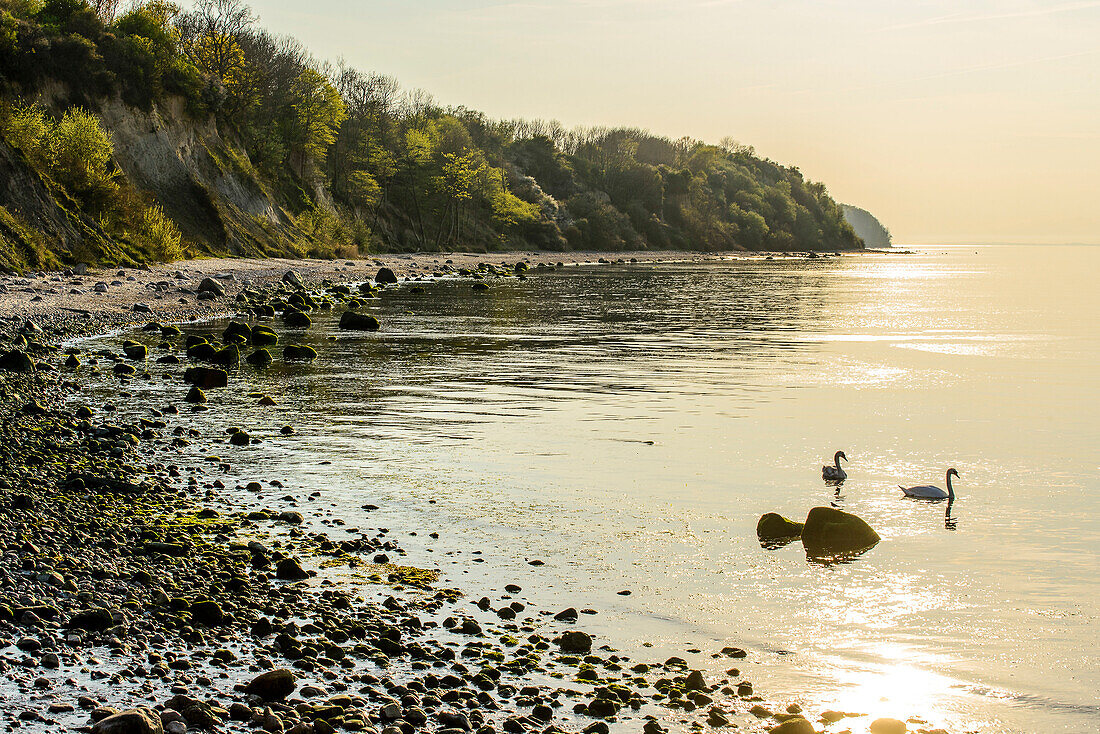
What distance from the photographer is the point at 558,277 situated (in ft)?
283

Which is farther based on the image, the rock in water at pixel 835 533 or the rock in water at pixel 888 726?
the rock in water at pixel 835 533

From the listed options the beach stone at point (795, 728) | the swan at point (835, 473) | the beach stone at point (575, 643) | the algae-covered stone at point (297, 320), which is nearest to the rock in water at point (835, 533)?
the swan at point (835, 473)

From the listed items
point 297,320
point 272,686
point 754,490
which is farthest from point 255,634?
point 297,320

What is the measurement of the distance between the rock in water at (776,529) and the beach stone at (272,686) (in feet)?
21.0

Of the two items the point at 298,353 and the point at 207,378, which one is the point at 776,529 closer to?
the point at 207,378

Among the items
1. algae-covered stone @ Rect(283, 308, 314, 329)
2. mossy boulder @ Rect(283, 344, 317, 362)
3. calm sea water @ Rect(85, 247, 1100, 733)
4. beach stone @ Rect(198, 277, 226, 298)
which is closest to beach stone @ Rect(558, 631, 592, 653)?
calm sea water @ Rect(85, 247, 1100, 733)

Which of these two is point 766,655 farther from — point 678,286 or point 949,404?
point 678,286

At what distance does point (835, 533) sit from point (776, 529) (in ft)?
2.29

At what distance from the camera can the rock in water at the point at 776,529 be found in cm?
1134

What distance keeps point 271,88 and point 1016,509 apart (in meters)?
87.7

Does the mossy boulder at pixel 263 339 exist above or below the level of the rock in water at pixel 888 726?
above

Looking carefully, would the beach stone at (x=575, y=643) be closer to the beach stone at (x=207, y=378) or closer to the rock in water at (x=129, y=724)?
the rock in water at (x=129, y=724)

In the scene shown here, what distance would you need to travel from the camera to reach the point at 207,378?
21703 mm

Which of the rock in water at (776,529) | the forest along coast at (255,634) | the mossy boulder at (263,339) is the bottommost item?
the forest along coast at (255,634)
